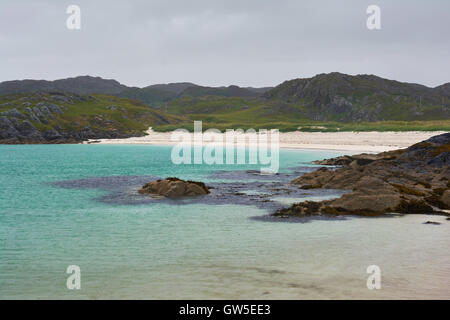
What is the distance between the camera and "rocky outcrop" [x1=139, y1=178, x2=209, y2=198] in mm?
32969

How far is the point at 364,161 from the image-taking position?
163 feet

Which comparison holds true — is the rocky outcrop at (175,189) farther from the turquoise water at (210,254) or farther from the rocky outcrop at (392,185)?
the rocky outcrop at (392,185)

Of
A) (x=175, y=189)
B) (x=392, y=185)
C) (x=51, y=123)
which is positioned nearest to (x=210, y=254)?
(x=175, y=189)

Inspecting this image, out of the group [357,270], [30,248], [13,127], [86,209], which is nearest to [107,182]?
[86,209]

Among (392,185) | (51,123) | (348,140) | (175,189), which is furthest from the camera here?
(51,123)

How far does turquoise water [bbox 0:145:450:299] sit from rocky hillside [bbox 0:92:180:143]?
422ft

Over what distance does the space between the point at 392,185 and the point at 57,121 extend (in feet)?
506

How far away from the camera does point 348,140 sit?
340 ft

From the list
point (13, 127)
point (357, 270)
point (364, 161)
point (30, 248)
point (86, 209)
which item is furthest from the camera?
point (13, 127)

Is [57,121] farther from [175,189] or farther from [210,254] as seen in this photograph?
[210,254]

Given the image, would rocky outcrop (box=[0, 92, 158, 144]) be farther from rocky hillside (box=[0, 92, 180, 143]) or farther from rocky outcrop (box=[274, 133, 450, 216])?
rocky outcrop (box=[274, 133, 450, 216])

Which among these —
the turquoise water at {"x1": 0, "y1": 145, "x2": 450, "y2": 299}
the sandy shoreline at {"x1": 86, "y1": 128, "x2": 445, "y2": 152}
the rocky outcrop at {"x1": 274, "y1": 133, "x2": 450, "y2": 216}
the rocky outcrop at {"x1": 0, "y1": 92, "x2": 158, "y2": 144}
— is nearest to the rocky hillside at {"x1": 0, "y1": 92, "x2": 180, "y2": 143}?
the rocky outcrop at {"x1": 0, "y1": 92, "x2": 158, "y2": 144}
